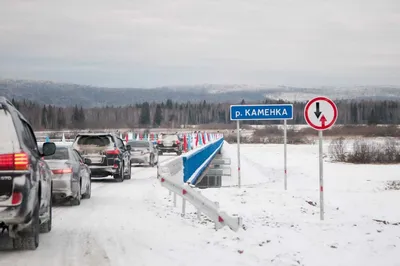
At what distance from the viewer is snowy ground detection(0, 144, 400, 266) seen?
315 inches

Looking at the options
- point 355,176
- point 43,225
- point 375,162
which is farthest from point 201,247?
point 375,162

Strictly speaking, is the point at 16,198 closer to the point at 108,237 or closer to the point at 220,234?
the point at 108,237

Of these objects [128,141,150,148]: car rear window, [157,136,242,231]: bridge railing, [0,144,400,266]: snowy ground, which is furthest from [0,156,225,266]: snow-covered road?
[128,141,150,148]: car rear window

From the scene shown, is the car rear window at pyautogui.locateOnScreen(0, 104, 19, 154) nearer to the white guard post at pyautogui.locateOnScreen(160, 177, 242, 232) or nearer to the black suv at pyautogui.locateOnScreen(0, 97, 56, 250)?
the black suv at pyautogui.locateOnScreen(0, 97, 56, 250)

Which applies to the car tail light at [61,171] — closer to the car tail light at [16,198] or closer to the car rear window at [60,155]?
the car rear window at [60,155]

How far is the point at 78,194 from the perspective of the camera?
46.1ft

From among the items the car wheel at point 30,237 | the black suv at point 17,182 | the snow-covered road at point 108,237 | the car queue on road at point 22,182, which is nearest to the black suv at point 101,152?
the snow-covered road at point 108,237

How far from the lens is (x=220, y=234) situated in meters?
9.55

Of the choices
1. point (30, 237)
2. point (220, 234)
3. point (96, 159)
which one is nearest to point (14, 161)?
point (30, 237)

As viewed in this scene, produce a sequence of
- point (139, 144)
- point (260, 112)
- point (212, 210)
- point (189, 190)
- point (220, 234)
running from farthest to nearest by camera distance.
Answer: point (139, 144)
point (260, 112)
point (189, 190)
point (212, 210)
point (220, 234)

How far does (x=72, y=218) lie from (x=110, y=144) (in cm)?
941

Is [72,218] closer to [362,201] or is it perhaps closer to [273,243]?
[273,243]

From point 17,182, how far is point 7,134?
59 centimetres

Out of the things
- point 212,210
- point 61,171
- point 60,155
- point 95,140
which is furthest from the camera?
point 95,140
